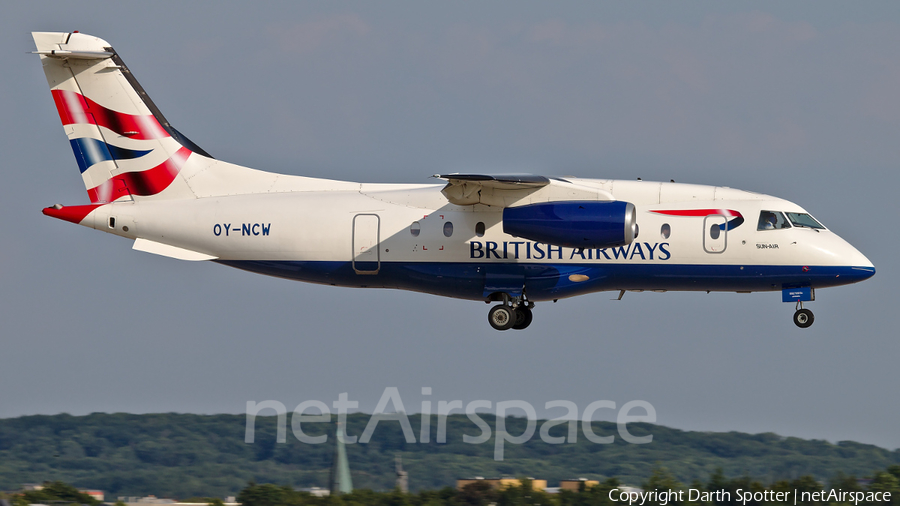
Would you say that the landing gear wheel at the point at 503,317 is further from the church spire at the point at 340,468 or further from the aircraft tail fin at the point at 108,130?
the church spire at the point at 340,468

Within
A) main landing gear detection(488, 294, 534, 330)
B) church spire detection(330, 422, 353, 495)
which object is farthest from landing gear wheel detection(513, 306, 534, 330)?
church spire detection(330, 422, 353, 495)

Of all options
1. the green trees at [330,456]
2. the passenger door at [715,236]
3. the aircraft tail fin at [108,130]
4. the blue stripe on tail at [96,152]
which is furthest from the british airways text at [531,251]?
the green trees at [330,456]

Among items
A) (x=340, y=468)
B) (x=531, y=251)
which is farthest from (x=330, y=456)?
(x=531, y=251)

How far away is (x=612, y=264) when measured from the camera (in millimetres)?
23250

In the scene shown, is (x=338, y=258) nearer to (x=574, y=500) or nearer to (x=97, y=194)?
(x=97, y=194)

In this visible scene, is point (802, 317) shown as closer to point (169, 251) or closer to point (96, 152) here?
point (169, 251)

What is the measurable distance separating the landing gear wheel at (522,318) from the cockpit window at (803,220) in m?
5.86

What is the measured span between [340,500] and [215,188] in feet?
28.0

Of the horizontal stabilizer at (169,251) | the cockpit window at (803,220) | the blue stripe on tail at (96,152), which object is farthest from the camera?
the blue stripe on tail at (96,152)

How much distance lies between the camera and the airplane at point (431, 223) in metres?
22.8

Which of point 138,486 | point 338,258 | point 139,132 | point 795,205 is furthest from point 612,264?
point 138,486

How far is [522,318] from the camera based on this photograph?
948 inches

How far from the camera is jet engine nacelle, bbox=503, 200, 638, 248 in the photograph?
70.8 ft

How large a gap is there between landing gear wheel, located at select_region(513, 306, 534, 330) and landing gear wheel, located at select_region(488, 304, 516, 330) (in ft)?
0.63
